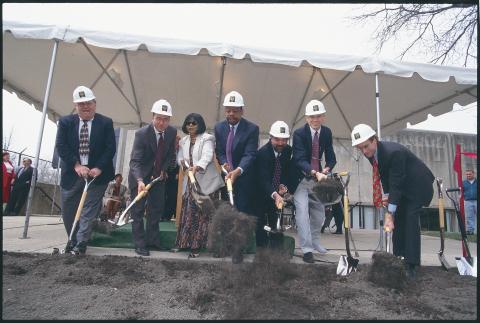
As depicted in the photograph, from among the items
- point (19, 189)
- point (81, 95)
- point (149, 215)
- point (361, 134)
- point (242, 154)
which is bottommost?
point (149, 215)

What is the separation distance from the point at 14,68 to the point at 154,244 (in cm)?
485

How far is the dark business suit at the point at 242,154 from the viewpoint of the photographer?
3764 mm

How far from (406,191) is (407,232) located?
407mm

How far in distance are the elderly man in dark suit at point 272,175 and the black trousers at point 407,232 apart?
4.03 ft

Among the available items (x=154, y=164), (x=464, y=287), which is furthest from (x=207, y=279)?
(x=464, y=287)

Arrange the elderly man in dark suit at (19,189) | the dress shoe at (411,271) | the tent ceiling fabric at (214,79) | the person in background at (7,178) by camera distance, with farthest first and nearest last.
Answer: the elderly man in dark suit at (19,189) → the person in background at (7,178) → the tent ceiling fabric at (214,79) → the dress shoe at (411,271)

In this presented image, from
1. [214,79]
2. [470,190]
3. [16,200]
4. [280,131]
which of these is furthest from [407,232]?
[16,200]

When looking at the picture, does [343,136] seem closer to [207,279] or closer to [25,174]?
[207,279]

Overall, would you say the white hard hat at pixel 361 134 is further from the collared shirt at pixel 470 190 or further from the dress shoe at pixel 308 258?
the collared shirt at pixel 470 190

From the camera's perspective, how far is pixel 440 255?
3656mm

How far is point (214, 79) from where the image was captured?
7.09 m

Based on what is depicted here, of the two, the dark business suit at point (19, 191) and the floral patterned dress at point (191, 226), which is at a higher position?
the dark business suit at point (19, 191)

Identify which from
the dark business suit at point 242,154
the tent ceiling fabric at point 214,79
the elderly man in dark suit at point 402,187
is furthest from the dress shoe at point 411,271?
the tent ceiling fabric at point 214,79

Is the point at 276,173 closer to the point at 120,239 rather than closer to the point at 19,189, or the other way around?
the point at 120,239
